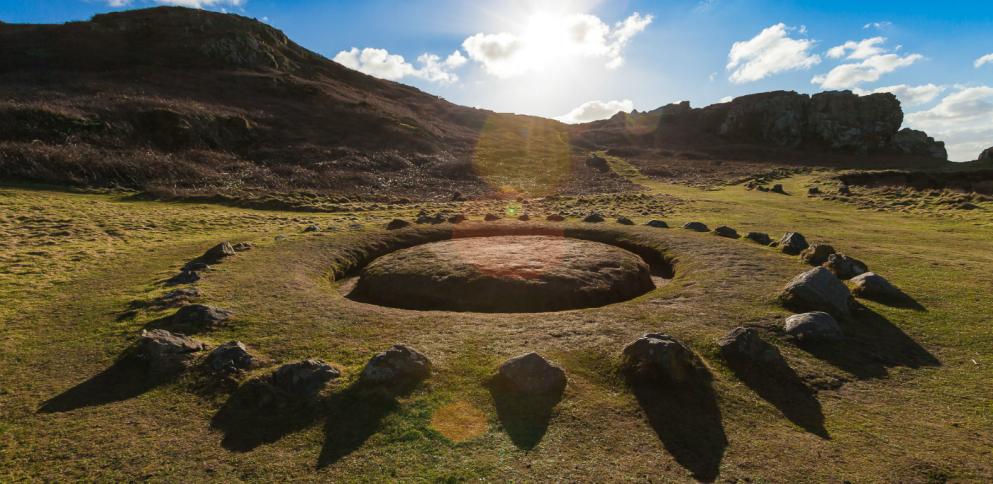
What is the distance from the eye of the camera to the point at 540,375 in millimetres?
6789

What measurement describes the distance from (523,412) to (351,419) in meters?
2.26

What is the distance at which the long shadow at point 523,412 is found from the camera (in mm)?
5832

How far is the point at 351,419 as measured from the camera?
625 centimetres

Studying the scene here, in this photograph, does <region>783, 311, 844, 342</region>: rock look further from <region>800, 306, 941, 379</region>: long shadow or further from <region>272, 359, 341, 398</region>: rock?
<region>272, 359, 341, 398</region>: rock

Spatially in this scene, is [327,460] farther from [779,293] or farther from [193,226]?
[193,226]

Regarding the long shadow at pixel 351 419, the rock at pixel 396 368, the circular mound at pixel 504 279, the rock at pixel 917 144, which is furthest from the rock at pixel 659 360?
the rock at pixel 917 144

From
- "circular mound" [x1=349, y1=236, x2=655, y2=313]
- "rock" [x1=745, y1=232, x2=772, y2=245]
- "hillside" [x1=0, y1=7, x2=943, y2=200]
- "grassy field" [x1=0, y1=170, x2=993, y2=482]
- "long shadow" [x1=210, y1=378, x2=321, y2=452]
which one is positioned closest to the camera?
"grassy field" [x1=0, y1=170, x2=993, y2=482]

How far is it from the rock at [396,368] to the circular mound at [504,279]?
4.03 metres

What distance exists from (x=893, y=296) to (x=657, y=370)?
7.32 meters

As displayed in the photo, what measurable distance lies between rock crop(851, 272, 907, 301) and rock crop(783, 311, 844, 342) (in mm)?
2760

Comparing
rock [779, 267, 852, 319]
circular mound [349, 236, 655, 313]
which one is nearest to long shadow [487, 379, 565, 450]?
circular mound [349, 236, 655, 313]

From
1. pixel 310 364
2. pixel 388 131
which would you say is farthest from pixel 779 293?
pixel 388 131

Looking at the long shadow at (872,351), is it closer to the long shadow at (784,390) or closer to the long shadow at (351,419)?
the long shadow at (784,390)

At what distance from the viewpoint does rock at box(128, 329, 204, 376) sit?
7.50 meters
